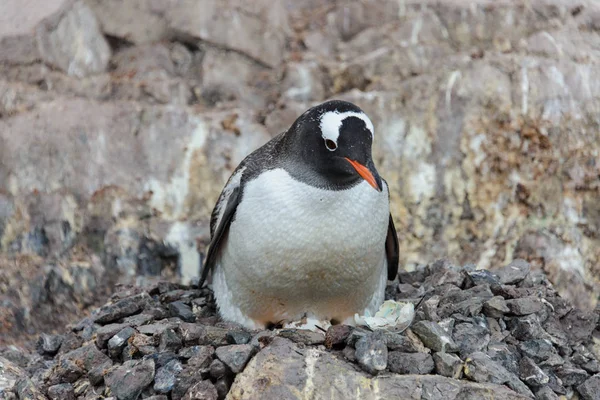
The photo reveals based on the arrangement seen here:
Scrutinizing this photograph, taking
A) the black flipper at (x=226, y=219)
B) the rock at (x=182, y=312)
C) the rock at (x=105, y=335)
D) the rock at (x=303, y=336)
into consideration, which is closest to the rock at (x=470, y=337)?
the rock at (x=303, y=336)

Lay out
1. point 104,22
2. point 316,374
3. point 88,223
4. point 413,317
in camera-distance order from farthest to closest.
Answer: point 104,22 → point 88,223 → point 413,317 → point 316,374

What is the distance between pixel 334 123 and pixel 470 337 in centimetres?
122

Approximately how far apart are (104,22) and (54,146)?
1.41m

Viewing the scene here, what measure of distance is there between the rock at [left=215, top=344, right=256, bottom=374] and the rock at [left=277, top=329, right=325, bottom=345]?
20 centimetres

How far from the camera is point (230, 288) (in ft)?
13.3

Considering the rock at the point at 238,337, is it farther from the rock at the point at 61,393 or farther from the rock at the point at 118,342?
the rock at the point at 61,393

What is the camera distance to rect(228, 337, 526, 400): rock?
3.06 metres

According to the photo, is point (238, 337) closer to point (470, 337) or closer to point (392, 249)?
point (470, 337)

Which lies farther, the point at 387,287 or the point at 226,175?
the point at 226,175

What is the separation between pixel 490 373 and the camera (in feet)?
10.5

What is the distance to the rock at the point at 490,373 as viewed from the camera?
3189 millimetres

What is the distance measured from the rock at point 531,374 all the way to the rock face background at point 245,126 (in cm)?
343

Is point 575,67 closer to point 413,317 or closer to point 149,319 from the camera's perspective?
point 413,317

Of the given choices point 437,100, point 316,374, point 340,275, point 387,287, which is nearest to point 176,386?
point 316,374
